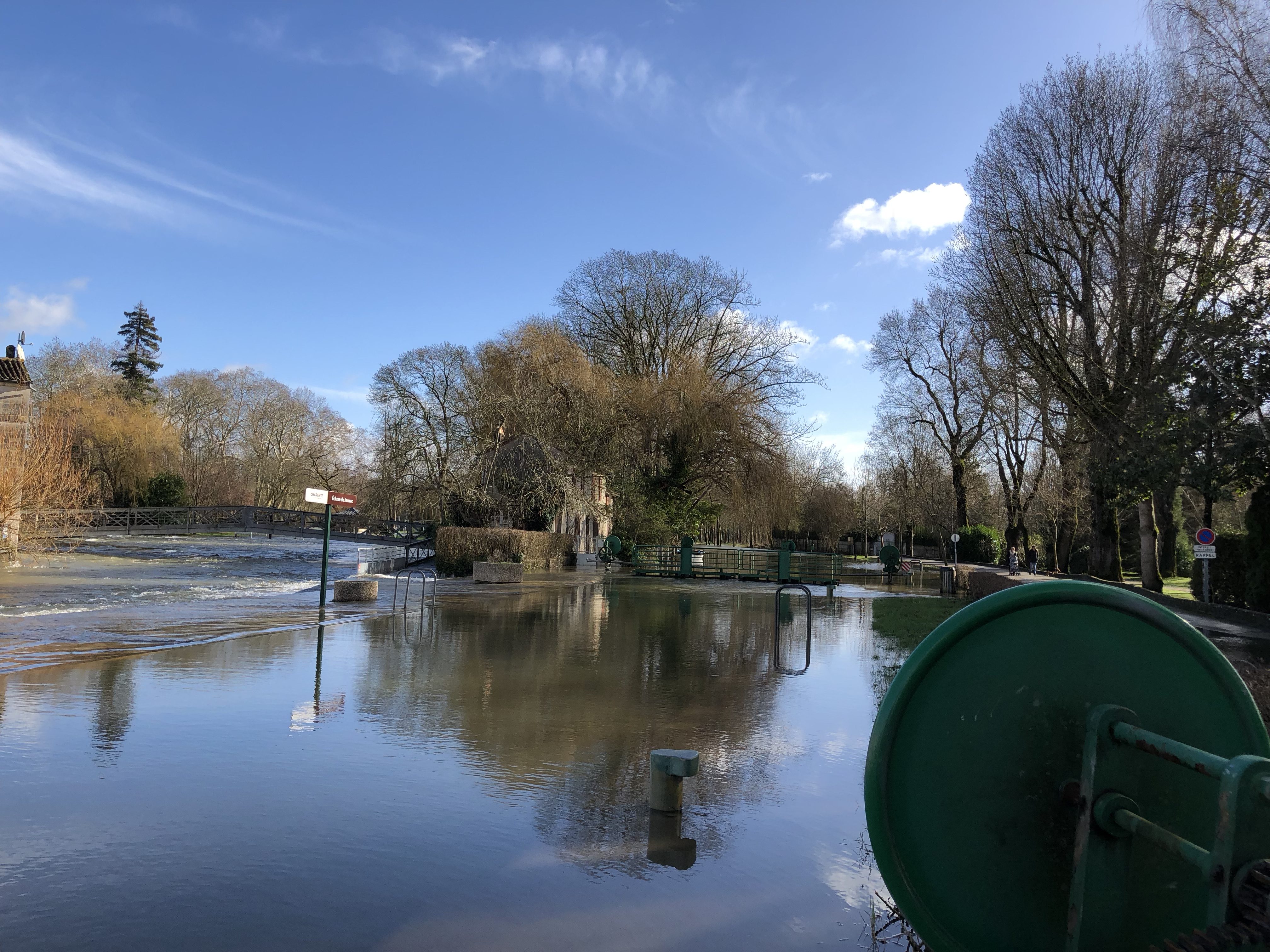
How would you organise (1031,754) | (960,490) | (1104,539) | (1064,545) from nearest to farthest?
(1031,754), (1104,539), (1064,545), (960,490)

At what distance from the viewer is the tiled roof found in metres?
45.3

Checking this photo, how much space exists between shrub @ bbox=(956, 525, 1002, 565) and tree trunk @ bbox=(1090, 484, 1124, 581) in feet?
65.2

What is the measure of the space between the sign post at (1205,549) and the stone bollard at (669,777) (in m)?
19.7

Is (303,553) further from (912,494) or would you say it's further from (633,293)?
(912,494)

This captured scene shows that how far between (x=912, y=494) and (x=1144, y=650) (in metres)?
57.5

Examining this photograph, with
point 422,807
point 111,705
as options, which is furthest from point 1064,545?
point 422,807

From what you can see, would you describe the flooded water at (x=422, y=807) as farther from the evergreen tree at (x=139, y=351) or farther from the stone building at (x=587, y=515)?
the evergreen tree at (x=139, y=351)

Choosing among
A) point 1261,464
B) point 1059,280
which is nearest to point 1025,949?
point 1261,464

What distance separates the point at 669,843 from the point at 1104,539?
27.4 metres

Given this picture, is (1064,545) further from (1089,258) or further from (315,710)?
→ (315,710)

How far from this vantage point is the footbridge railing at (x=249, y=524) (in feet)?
140

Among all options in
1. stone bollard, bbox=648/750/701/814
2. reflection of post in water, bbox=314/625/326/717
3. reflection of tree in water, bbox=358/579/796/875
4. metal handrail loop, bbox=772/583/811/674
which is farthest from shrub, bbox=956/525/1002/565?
stone bollard, bbox=648/750/701/814

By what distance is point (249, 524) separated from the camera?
1922 inches

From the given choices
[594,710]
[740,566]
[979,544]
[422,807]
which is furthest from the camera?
[979,544]
